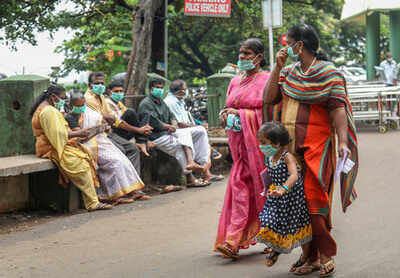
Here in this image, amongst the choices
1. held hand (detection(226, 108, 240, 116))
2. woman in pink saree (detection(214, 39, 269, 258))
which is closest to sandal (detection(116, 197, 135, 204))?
woman in pink saree (detection(214, 39, 269, 258))

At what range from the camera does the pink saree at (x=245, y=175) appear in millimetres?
5164

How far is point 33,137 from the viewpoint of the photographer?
7926mm

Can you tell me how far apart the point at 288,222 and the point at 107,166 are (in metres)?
4.12

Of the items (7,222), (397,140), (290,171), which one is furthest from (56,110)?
(397,140)

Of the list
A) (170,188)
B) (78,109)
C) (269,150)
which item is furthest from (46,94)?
(269,150)

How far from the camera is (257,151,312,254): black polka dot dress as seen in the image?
4465 millimetres

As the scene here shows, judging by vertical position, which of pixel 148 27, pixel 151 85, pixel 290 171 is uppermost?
pixel 148 27

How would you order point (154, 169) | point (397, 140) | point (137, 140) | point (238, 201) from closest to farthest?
point (238, 201) < point (137, 140) < point (154, 169) < point (397, 140)

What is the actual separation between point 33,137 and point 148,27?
4.01 meters

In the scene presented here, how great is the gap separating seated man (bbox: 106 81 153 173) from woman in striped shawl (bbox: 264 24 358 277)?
14.3 ft

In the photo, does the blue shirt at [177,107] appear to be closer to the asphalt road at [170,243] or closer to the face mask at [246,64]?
the asphalt road at [170,243]

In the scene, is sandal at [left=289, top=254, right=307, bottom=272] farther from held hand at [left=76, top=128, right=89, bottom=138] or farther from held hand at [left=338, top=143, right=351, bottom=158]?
held hand at [left=76, top=128, right=89, bottom=138]

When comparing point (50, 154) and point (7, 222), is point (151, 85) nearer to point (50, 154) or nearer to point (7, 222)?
point (50, 154)

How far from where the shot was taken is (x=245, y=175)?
531 centimetres
